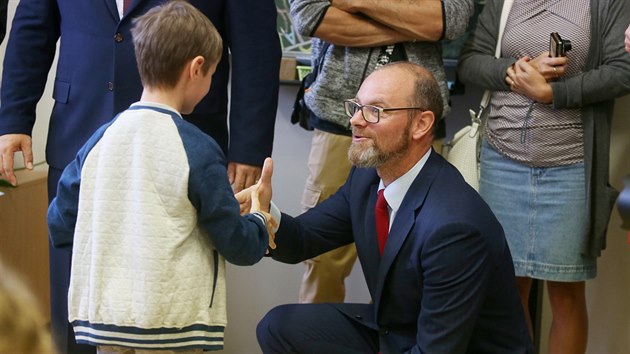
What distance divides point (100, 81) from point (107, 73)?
0.10ft

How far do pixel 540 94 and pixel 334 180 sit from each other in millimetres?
705

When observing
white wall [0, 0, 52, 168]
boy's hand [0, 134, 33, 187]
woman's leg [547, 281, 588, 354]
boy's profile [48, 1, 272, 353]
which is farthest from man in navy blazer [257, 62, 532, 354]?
white wall [0, 0, 52, 168]

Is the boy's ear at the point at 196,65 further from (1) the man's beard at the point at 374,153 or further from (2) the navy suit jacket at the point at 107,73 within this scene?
(1) the man's beard at the point at 374,153

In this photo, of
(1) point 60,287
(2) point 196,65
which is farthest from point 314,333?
(2) point 196,65

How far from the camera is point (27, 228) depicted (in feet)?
10.0

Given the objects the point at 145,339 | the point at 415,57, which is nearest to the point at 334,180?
the point at 415,57

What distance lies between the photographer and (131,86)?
2.20 m

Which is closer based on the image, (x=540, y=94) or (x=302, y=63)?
(x=540, y=94)

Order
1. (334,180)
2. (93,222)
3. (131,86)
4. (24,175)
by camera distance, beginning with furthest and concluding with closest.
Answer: (24,175)
(334,180)
(131,86)
(93,222)

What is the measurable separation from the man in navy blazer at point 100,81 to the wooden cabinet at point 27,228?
0.66 m

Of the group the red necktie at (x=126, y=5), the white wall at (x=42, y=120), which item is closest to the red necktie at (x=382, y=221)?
the red necktie at (x=126, y=5)

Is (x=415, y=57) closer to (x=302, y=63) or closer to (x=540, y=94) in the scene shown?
(x=540, y=94)

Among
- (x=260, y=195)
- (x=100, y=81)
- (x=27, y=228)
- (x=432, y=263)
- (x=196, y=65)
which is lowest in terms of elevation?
(x=27, y=228)

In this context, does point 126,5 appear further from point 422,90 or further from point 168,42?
point 422,90
